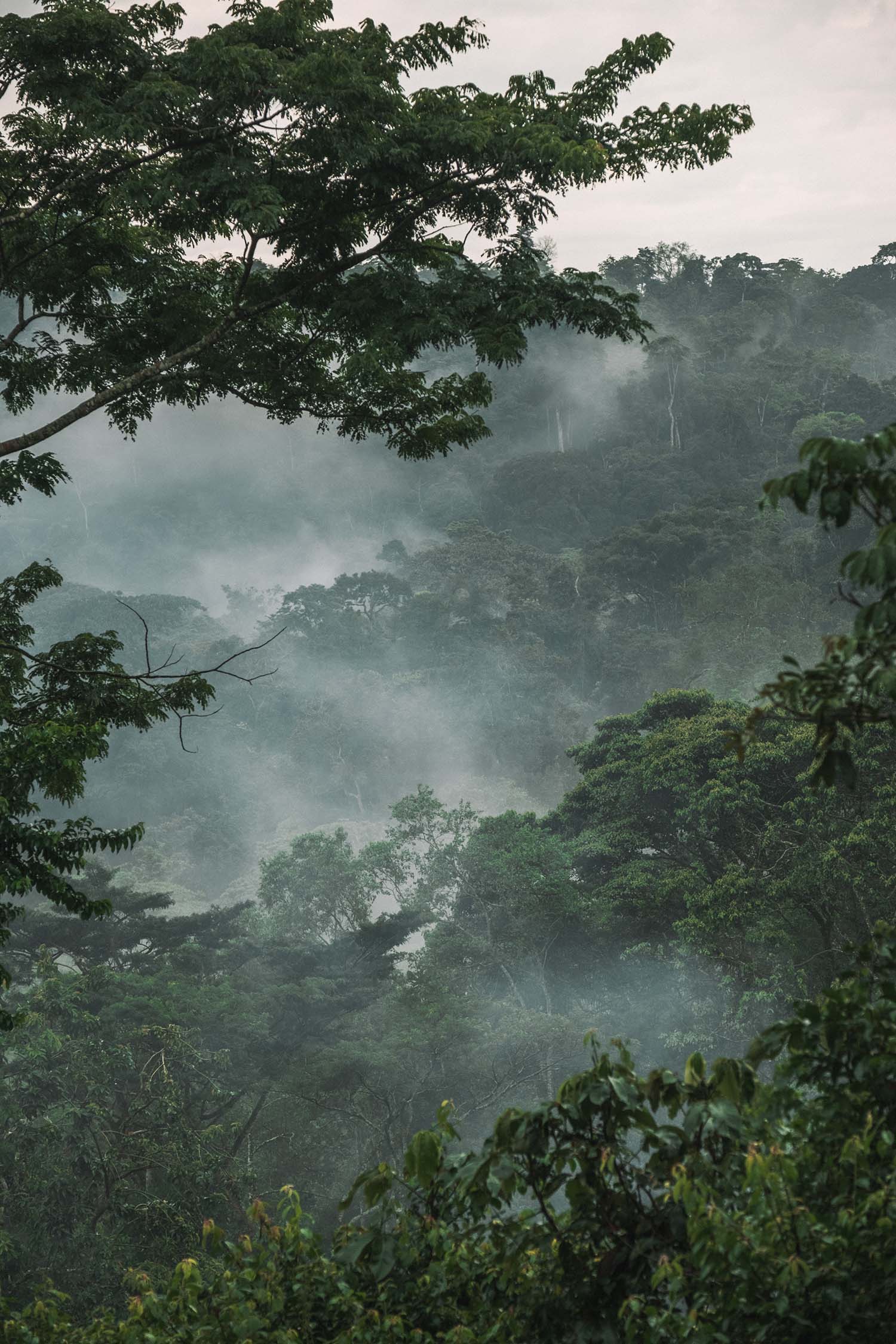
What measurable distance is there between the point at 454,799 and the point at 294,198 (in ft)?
122

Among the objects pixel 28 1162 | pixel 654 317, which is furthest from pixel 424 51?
pixel 654 317

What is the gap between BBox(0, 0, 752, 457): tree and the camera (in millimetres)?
5543

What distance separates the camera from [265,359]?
6.96 meters

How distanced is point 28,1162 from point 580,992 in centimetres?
1286

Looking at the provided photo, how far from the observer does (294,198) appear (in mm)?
6082

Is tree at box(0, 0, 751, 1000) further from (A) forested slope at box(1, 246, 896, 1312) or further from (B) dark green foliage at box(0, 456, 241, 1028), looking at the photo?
(A) forested slope at box(1, 246, 896, 1312)

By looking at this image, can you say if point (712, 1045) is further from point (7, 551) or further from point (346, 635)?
point (7, 551)

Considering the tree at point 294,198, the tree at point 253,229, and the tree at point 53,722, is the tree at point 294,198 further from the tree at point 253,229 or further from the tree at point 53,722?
the tree at point 53,722

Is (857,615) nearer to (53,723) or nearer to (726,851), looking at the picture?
(53,723)

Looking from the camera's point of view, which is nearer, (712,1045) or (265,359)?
(265,359)

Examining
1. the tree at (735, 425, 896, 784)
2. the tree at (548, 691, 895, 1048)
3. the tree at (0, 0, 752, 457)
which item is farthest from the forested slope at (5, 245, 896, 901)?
the tree at (735, 425, 896, 784)

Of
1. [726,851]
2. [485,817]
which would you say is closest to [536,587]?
[485,817]

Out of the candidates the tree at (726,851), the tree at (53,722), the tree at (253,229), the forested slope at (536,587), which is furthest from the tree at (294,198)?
the forested slope at (536,587)

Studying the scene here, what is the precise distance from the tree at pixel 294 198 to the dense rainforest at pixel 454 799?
36 mm
